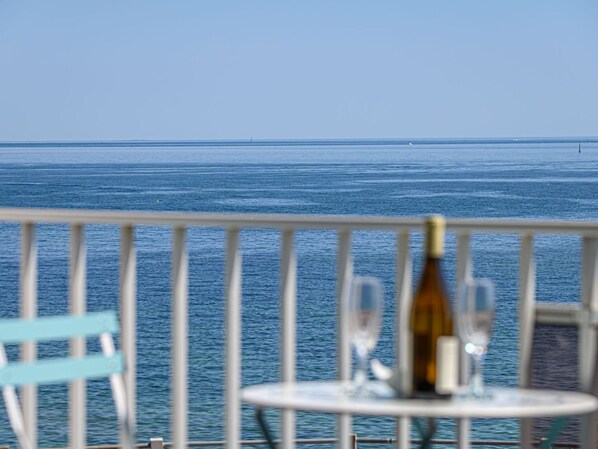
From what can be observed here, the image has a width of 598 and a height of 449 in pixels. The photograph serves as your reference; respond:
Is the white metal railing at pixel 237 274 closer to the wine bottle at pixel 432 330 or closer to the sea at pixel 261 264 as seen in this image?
the wine bottle at pixel 432 330

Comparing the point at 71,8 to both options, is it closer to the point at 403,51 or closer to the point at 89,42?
the point at 89,42

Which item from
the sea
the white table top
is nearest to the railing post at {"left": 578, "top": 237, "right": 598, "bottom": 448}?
the white table top

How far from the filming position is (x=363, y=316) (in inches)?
101

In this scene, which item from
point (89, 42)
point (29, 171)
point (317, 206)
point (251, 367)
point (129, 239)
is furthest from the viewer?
point (29, 171)

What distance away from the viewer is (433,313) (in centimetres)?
255

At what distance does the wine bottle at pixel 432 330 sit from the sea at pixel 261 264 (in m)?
19.1

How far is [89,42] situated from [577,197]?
28676 millimetres

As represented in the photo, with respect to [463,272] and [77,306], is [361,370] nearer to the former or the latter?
[463,272]

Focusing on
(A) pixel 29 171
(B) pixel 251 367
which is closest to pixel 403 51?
(A) pixel 29 171

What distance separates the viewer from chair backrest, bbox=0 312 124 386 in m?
3.06

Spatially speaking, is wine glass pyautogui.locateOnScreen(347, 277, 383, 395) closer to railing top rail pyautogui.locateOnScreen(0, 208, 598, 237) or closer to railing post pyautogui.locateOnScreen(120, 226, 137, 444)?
railing top rail pyautogui.locateOnScreen(0, 208, 598, 237)

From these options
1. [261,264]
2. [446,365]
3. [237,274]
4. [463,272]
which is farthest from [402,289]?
[261,264]

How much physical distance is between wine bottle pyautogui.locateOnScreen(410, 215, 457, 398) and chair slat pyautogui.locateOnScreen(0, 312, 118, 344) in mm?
978

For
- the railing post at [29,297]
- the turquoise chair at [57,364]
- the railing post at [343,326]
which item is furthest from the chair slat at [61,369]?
the railing post at [343,326]
